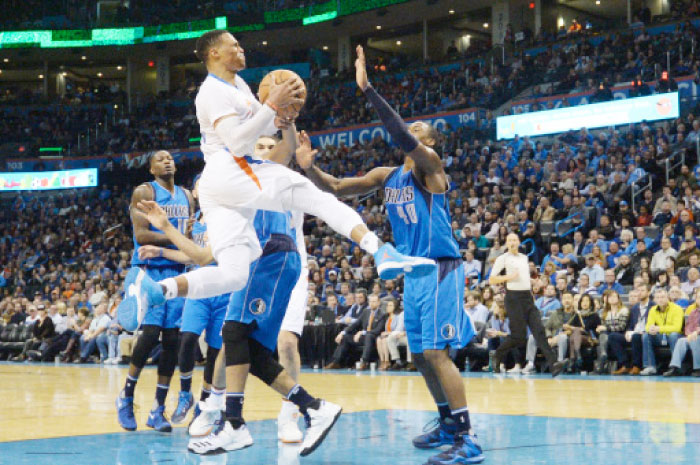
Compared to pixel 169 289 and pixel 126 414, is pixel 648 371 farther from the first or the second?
pixel 169 289

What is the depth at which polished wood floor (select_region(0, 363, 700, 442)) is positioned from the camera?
6934 mm

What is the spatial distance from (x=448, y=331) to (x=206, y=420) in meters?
1.56

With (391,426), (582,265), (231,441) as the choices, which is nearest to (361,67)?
(231,441)

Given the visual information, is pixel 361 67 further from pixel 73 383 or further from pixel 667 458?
pixel 73 383

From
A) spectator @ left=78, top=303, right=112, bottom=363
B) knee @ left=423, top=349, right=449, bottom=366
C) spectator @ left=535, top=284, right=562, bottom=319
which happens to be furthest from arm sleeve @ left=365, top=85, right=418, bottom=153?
spectator @ left=78, top=303, right=112, bottom=363

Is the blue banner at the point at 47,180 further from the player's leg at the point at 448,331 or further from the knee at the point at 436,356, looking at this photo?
the knee at the point at 436,356

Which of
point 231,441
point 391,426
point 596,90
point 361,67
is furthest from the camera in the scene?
point 596,90

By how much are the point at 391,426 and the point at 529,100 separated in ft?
63.6

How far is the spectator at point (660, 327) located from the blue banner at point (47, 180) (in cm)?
2837

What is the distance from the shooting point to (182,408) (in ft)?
21.5

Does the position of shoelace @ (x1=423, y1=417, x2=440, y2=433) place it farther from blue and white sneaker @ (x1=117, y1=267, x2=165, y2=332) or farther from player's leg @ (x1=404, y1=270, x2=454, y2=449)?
blue and white sneaker @ (x1=117, y1=267, x2=165, y2=332)

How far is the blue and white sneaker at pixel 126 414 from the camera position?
6.20 meters

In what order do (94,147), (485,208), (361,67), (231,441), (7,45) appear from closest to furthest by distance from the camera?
(231,441), (361,67), (485,208), (94,147), (7,45)

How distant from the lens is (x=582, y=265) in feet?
50.1
